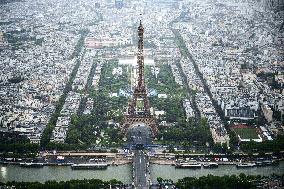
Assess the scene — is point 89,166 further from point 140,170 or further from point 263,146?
point 263,146

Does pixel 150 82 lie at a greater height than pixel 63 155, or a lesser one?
greater

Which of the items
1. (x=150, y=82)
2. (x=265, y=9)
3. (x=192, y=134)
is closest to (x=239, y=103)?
(x=192, y=134)

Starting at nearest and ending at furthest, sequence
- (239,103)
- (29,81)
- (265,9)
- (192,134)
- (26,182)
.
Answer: (26,182) → (192,134) → (239,103) → (29,81) → (265,9)

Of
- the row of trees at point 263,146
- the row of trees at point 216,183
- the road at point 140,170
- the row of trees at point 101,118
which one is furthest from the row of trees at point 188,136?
the row of trees at point 216,183

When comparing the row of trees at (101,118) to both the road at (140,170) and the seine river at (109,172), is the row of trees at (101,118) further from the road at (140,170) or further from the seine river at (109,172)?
the seine river at (109,172)

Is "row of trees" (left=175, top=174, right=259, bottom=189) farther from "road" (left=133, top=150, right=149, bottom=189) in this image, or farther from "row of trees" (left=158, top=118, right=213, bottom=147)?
"row of trees" (left=158, top=118, right=213, bottom=147)

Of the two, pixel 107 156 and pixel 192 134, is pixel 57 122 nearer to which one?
pixel 107 156

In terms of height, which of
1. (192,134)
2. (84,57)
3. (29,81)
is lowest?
(192,134)

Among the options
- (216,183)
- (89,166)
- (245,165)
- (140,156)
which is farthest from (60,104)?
(216,183)
